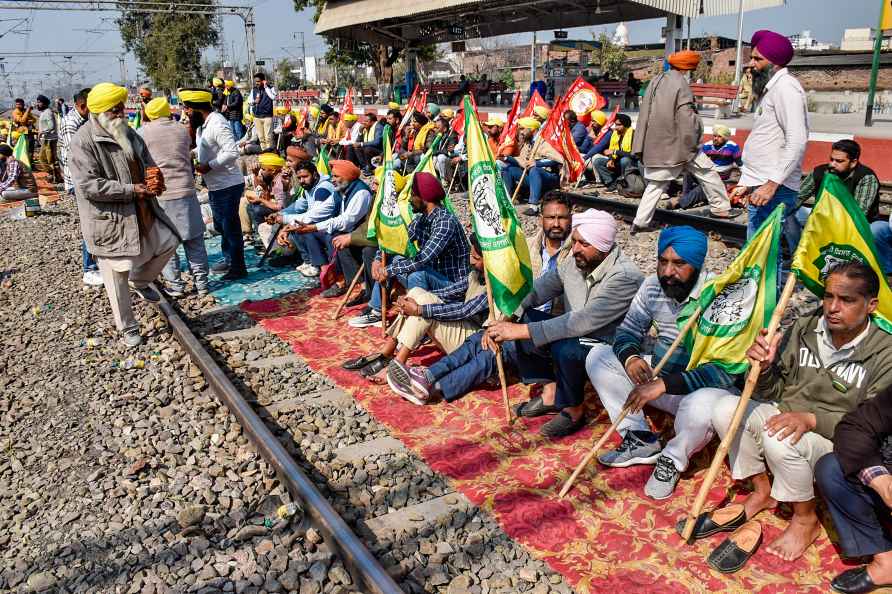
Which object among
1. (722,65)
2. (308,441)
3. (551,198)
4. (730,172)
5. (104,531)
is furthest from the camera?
(722,65)

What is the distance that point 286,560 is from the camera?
3.13 metres

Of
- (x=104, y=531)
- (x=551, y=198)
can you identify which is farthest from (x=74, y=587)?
(x=551, y=198)

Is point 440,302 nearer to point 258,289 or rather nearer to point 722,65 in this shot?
point 258,289

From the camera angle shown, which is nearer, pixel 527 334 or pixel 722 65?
pixel 527 334

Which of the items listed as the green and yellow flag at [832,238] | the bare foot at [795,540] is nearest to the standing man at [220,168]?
the green and yellow flag at [832,238]

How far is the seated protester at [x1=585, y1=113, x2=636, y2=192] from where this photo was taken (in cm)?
1145

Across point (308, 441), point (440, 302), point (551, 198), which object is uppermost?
point (551, 198)

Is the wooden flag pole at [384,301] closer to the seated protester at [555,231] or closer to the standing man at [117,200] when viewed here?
the seated protester at [555,231]

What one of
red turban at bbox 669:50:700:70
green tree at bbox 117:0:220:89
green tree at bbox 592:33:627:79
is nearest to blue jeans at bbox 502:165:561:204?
red turban at bbox 669:50:700:70

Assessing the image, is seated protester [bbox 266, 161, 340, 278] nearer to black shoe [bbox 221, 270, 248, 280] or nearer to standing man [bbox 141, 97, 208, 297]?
black shoe [bbox 221, 270, 248, 280]

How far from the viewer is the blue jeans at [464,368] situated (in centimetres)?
463

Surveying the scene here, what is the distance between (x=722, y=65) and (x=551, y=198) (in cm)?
3666

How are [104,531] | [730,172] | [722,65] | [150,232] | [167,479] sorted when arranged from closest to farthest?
[104,531], [167,479], [150,232], [730,172], [722,65]

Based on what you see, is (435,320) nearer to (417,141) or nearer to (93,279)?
(93,279)
